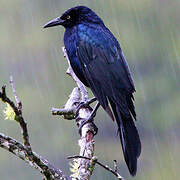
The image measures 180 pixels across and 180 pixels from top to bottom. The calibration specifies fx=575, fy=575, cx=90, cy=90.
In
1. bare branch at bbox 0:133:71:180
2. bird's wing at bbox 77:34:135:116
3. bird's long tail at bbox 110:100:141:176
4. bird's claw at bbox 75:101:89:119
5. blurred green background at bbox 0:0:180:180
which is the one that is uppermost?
blurred green background at bbox 0:0:180:180

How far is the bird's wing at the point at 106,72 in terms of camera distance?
13.8 ft

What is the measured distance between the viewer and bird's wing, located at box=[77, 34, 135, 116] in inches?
165

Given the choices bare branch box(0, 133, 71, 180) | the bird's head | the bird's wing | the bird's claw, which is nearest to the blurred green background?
the bird's head

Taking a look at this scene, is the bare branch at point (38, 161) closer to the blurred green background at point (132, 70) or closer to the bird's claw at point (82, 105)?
the bird's claw at point (82, 105)

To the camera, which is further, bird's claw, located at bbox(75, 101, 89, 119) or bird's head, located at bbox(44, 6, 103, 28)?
bird's head, located at bbox(44, 6, 103, 28)

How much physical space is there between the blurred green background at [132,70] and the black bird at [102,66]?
47.0 ft

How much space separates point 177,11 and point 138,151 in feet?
112

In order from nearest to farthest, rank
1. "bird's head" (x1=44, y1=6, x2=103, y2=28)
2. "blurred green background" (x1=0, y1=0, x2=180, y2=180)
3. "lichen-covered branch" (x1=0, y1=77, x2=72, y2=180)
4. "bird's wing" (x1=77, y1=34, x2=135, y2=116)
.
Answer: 1. "lichen-covered branch" (x1=0, y1=77, x2=72, y2=180)
2. "bird's wing" (x1=77, y1=34, x2=135, y2=116)
3. "bird's head" (x1=44, y1=6, x2=103, y2=28)
4. "blurred green background" (x1=0, y1=0, x2=180, y2=180)

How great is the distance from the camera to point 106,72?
432cm

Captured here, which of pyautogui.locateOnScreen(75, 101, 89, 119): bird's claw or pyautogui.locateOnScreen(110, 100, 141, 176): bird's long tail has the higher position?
pyautogui.locateOnScreen(75, 101, 89, 119): bird's claw

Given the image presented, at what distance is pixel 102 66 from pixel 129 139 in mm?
727

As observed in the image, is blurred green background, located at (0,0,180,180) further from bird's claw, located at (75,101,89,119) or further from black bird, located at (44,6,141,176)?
bird's claw, located at (75,101,89,119)


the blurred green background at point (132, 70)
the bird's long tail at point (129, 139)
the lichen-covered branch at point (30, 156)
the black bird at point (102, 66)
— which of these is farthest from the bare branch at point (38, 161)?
the blurred green background at point (132, 70)

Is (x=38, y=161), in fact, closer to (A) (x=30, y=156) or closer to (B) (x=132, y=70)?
(A) (x=30, y=156)
